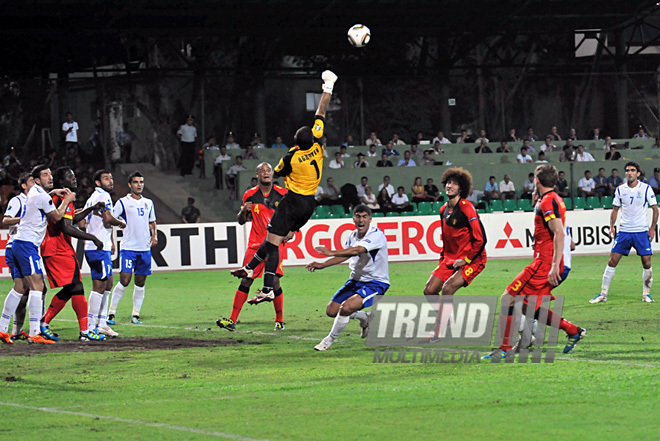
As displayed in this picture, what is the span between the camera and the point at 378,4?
33.8 meters

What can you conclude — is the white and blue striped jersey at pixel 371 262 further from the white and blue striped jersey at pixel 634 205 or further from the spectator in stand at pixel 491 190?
the spectator in stand at pixel 491 190

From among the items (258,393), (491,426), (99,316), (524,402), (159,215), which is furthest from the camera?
(159,215)

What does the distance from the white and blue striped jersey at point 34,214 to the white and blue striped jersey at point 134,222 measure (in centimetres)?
240

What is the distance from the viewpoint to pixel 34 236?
11.8 meters

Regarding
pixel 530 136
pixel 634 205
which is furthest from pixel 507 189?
pixel 634 205

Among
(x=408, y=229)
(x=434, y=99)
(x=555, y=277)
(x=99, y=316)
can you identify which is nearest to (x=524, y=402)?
(x=555, y=277)

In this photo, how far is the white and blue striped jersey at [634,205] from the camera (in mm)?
16328

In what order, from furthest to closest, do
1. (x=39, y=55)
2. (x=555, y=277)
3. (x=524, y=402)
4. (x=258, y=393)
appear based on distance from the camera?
(x=39, y=55)
(x=555, y=277)
(x=258, y=393)
(x=524, y=402)

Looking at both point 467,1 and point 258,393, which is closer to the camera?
point 258,393

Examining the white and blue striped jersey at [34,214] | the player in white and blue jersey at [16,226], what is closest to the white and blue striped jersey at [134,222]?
the player in white and blue jersey at [16,226]

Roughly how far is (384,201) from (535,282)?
19636 mm

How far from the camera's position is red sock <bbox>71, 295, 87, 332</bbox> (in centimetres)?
1209

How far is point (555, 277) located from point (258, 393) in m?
3.19

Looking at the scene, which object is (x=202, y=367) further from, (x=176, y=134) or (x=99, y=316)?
(x=176, y=134)
